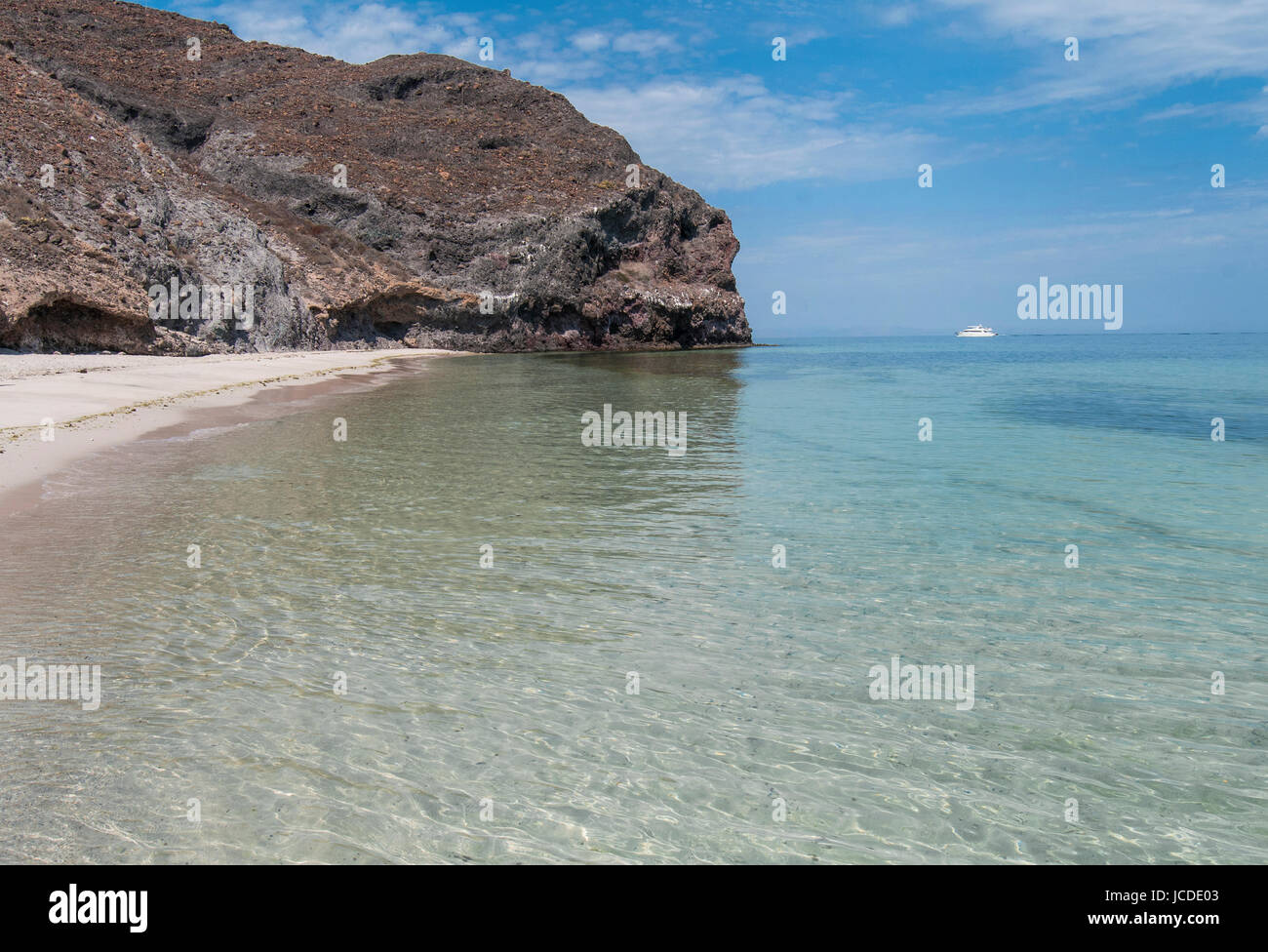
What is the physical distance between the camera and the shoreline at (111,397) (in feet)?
47.3

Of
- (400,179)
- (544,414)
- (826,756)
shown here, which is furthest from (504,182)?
(826,756)

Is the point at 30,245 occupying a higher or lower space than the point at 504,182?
lower

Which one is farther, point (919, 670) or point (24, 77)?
point (24, 77)

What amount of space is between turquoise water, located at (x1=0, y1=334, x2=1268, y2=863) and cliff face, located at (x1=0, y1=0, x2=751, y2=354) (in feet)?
91.8

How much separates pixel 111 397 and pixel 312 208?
162ft

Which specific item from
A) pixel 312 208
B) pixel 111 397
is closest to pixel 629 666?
pixel 111 397

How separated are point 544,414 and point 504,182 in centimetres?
5862

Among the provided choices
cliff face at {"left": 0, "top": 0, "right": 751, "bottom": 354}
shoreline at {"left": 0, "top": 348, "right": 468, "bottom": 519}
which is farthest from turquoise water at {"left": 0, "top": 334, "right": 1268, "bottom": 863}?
cliff face at {"left": 0, "top": 0, "right": 751, "bottom": 354}

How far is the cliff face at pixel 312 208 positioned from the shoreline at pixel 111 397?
3.89m

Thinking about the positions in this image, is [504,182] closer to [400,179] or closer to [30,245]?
[400,179]

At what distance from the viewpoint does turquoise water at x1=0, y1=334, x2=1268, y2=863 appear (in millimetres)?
4230

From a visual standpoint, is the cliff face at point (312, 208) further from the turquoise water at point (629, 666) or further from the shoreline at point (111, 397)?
the turquoise water at point (629, 666)
